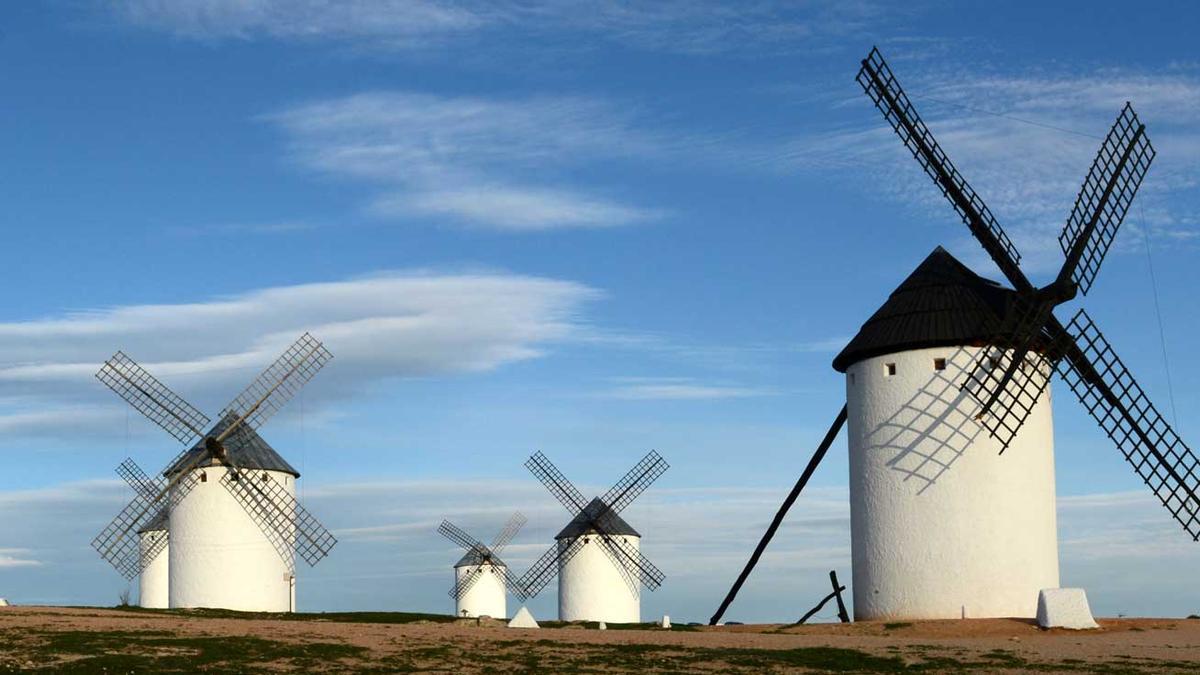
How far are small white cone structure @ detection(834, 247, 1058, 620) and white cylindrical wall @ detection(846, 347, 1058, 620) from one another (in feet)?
0.08

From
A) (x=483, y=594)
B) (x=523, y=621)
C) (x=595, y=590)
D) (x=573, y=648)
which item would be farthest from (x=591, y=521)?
(x=573, y=648)

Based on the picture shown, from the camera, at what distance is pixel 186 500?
48.0 meters

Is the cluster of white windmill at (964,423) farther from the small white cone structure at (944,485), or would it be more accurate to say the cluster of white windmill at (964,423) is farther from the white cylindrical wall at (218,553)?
the white cylindrical wall at (218,553)

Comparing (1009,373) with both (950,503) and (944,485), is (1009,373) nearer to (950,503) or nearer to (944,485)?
(944,485)

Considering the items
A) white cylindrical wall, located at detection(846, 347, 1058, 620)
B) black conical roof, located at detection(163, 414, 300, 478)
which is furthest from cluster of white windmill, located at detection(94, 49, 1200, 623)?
black conical roof, located at detection(163, 414, 300, 478)

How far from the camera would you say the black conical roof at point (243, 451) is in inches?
1889

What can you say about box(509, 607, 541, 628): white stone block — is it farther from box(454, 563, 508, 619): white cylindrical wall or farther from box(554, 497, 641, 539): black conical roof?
box(454, 563, 508, 619): white cylindrical wall

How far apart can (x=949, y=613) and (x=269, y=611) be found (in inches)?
927

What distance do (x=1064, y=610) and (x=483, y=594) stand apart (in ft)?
148

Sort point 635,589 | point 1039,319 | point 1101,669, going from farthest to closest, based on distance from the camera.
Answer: point 635,589 → point 1039,319 → point 1101,669

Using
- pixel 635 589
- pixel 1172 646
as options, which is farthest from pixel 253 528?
pixel 1172 646

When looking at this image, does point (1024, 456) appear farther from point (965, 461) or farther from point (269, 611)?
point (269, 611)

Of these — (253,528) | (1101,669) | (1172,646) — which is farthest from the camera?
(253,528)

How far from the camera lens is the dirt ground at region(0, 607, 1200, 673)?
24.4 meters
